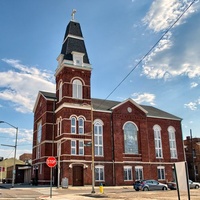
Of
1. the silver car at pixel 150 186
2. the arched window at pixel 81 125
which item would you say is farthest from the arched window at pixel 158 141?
the silver car at pixel 150 186

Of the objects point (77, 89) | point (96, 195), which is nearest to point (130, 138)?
point (77, 89)

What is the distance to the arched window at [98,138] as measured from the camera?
42.2m

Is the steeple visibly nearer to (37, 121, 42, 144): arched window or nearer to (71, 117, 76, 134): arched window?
(71, 117, 76, 134): arched window

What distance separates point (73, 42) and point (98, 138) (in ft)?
54.8

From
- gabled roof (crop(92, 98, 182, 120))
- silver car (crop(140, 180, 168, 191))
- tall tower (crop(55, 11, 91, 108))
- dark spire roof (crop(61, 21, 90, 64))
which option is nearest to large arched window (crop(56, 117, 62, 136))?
tall tower (crop(55, 11, 91, 108))

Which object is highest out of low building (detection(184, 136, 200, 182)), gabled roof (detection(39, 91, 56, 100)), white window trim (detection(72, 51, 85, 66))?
white window trim (detection(72, 51, 85, 66))

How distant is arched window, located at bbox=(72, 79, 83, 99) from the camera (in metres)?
42.8

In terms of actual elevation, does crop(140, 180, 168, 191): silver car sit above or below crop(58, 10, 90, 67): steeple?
below

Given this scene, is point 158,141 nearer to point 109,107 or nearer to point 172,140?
point 172,140

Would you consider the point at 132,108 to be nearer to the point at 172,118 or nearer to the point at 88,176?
the point at 172,118

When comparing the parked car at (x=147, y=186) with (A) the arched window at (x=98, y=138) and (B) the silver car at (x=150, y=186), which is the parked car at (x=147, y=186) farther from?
(A) the arched window at (x=98, y=138)

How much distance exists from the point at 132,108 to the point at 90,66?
10.3m

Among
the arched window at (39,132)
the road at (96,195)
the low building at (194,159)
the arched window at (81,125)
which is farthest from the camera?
the low building at (194,159)

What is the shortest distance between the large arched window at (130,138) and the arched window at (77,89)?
9459 millimetres
